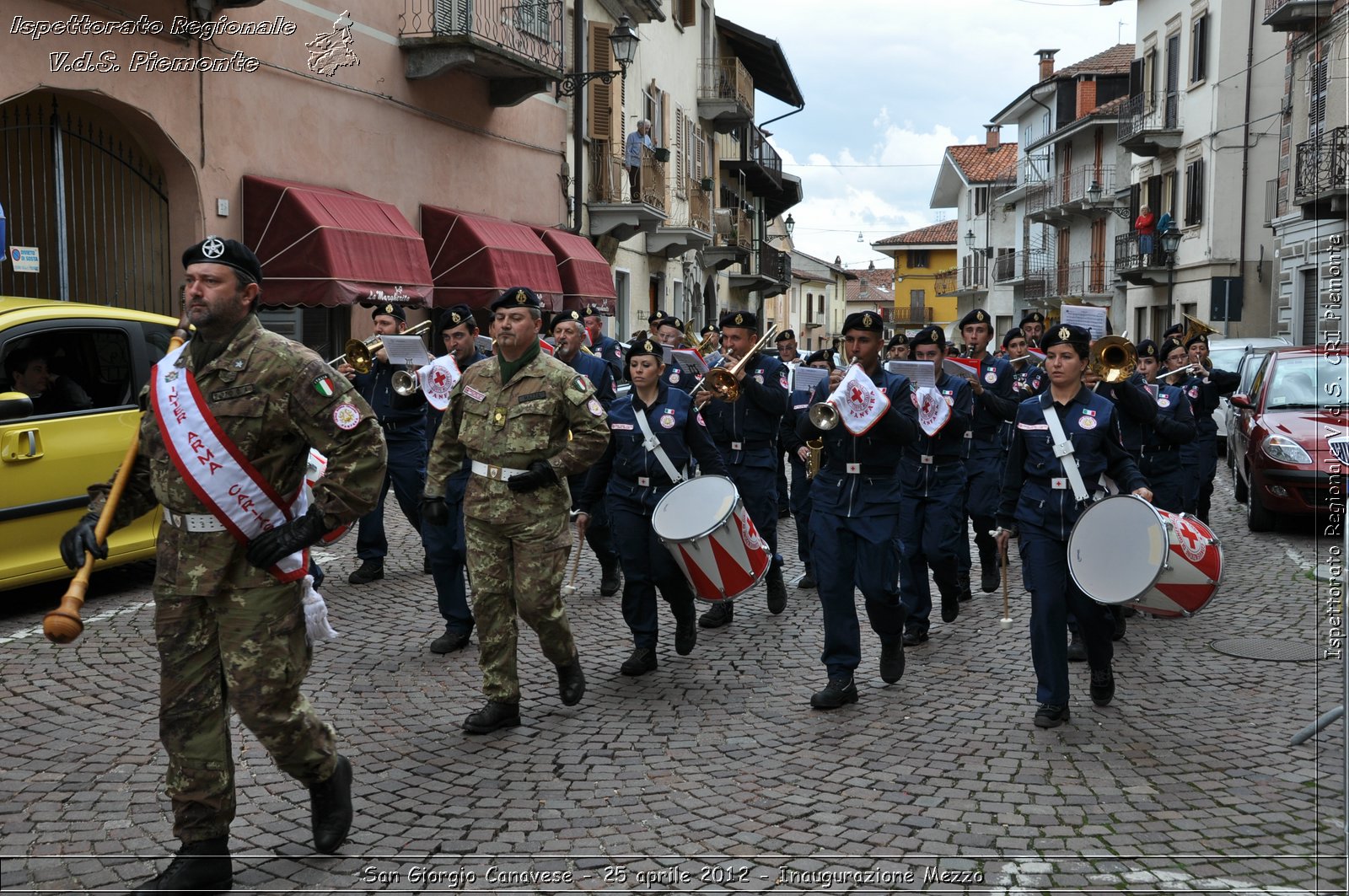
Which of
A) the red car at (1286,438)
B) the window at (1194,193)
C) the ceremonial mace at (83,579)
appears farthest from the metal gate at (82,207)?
the window at (1194,193)

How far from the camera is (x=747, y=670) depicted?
7.03 m

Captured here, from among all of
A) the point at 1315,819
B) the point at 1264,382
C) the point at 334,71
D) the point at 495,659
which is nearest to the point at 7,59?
the point at 334,71

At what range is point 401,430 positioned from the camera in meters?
8.75

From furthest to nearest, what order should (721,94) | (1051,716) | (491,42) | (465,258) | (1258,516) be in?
(721,94) → (465,258) → (491,42) → (1258,516) → (1051,716)

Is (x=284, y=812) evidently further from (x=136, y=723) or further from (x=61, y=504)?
(x=61, y=504)

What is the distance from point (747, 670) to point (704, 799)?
6.91 feet

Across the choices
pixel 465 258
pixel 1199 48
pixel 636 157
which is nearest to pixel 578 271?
pixel 465 258

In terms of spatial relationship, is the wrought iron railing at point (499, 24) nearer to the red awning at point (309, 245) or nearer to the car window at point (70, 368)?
the red awning at point (309, 245)

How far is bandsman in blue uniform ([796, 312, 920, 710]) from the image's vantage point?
6316 millimetres

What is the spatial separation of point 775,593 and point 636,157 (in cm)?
1860

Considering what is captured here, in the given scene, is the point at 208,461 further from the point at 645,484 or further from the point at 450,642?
the point at 450,642

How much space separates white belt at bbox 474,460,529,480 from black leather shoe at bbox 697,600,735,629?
8.86 ft

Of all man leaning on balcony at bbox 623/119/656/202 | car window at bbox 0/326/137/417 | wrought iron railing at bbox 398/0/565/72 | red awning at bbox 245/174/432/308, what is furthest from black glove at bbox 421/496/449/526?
man leaning on balcony at bbox 623/119/656/202

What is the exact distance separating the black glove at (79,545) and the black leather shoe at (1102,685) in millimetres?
4587
